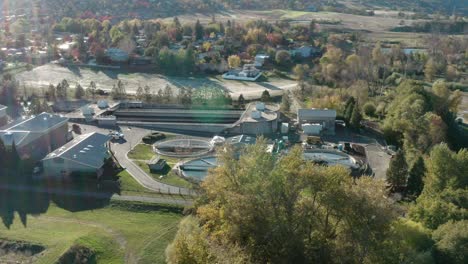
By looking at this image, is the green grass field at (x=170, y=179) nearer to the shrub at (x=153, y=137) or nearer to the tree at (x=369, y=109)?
the shrub at (x=153, y=137)

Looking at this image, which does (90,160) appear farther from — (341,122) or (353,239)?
(341,122)

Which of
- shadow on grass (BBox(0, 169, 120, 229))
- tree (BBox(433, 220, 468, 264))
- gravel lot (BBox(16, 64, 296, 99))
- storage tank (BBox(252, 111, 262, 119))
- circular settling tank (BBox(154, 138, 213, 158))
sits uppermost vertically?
tree (BBox(433, 220, 468, 264))

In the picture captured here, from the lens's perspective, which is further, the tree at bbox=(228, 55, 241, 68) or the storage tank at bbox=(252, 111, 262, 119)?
the tree at bbox=(228, 55, 241, 68)

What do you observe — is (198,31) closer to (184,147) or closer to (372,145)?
(184,147)

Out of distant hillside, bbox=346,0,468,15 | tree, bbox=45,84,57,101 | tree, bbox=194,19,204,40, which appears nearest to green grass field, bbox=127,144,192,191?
tree, bbox=45,84,57,101

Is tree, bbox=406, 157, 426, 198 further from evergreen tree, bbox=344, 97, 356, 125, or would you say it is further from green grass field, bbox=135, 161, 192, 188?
green grass field, bbox=135, 161, 192, 188

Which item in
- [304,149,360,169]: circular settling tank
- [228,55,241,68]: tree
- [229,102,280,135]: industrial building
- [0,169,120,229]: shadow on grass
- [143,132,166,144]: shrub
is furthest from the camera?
[228,55,241,68]: tree

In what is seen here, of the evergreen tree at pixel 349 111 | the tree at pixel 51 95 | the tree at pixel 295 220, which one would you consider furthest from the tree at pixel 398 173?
the tree at pixel 51 95
